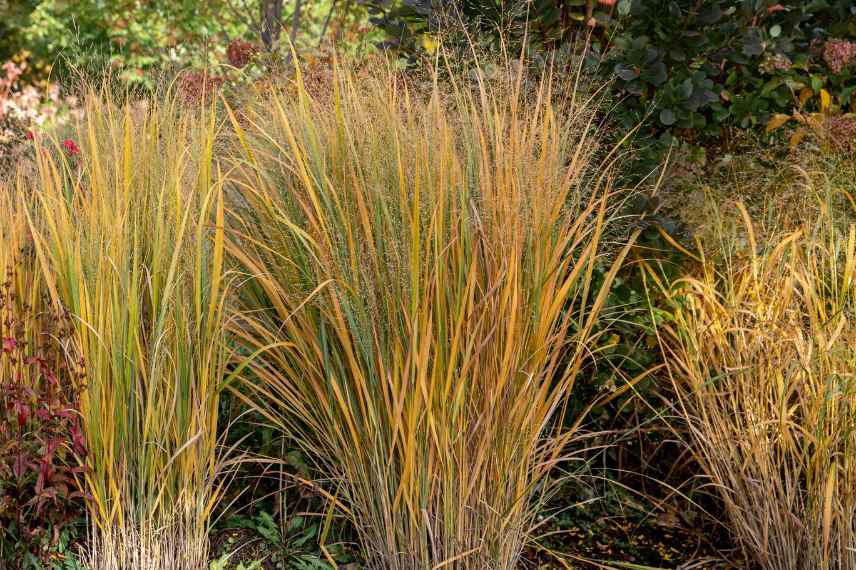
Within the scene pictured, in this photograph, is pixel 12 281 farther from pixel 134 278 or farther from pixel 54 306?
pixel 134 278

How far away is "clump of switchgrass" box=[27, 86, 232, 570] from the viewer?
2488 millimetres

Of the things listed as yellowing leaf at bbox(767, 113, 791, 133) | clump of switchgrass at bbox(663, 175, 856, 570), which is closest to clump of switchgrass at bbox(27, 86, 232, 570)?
clump of switchgrass at bbox(663, 175, 856, 570)

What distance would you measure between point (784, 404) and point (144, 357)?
1.91 metres

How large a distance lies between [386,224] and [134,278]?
74cm

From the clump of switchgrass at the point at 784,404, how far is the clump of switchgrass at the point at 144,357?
1528 millimetres

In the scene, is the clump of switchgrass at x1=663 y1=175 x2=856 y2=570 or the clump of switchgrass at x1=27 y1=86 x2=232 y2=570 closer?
the clump of switchgrass at x1=27 y1=86 x2=232 y2=570

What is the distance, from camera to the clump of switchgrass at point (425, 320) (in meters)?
2.49

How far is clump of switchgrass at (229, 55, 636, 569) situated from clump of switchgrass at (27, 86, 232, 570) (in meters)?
0.19

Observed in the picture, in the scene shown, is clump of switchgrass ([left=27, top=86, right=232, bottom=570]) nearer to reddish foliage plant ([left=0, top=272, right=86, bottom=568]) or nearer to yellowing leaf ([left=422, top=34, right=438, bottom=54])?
reddish foliage plant ([left=0, top=272, right=86, bottom=568])

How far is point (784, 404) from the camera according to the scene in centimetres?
266

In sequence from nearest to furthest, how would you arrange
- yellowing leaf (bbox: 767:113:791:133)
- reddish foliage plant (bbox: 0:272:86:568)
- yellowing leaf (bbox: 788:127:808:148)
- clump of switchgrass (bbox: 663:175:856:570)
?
reddish foliage plant (bbox: 0:272:86:568), clump of switchgrass (bbox: 663:175:856:570), yellowing leaf (bbox: 788:127:808:148), yellowing leaf (bbox: 767:113:791:133)

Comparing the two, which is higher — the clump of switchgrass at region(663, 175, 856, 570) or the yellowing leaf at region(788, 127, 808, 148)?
the yellowing leaf at region(788, 127, 808, 148)

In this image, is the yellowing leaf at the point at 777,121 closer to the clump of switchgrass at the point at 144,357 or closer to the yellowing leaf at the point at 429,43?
the yellowing leaf at the point at 429,43

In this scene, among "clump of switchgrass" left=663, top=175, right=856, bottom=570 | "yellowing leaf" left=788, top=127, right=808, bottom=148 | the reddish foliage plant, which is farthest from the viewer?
"yellowing leaf" left=788, top=127, right=808, bottom=148
